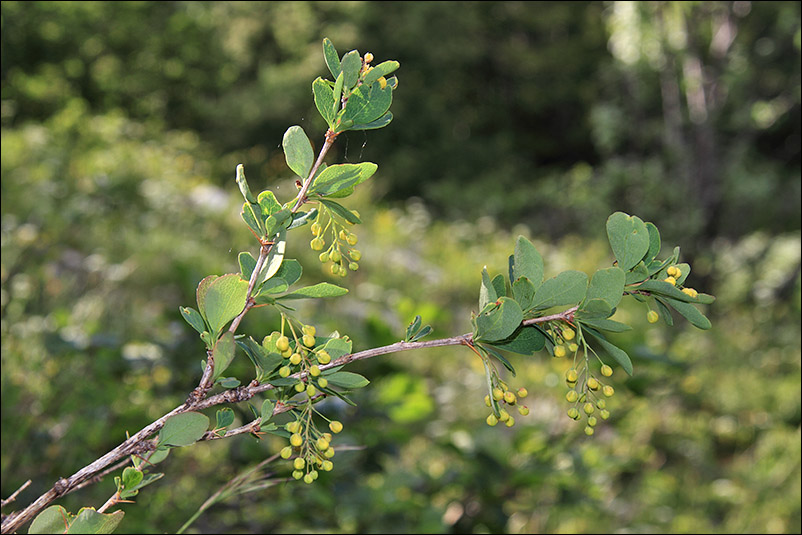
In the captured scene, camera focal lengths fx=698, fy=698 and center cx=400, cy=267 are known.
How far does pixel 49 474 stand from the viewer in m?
1.36

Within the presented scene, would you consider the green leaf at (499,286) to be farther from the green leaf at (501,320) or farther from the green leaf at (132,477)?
the green leaf at (132,477)

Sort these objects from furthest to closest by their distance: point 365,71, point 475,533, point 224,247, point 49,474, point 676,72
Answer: point 676,72
point 224,247
point 475,533
point 49,474
point 365,71

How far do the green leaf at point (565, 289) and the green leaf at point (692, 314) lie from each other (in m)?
0.07

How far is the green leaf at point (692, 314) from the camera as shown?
48 cm

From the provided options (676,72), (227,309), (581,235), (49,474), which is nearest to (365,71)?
(227,309)

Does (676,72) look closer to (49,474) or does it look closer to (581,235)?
(581,235)

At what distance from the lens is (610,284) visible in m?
0.49

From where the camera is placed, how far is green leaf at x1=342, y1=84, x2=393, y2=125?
479 millimetres

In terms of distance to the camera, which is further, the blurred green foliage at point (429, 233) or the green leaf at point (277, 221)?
the blurred green foliage at point (429, 233)

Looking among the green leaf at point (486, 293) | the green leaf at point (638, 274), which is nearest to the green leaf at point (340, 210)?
the green leaf at point (486, 293)

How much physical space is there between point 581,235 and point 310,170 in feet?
22.3

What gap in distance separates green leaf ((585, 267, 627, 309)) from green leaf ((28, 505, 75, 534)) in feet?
1.23

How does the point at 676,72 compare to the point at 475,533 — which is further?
the point at 676,72

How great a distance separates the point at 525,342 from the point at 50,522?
1.11 ft
